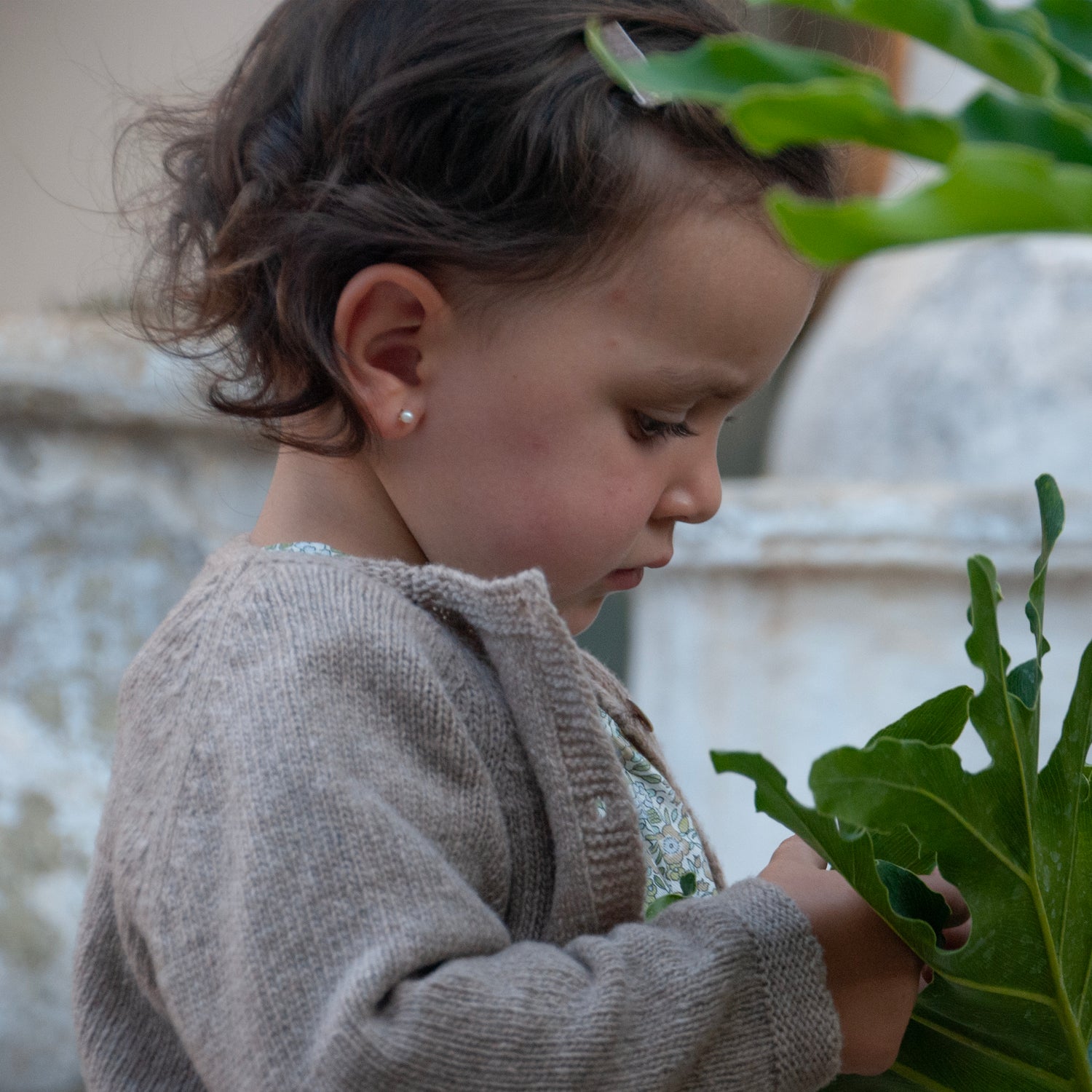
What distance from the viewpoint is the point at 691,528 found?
208cm

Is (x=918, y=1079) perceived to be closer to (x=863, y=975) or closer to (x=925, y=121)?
A: (x=863, y=975)

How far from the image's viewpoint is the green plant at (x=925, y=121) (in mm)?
295

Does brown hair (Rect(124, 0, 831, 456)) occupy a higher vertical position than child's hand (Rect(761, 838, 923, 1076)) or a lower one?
higher

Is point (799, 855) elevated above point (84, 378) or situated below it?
above

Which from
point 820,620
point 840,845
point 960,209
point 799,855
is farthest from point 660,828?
point 820,620

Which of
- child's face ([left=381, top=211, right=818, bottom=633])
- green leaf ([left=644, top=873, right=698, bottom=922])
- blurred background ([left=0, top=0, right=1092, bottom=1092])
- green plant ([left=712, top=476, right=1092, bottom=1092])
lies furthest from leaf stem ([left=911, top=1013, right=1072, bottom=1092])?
blurred background ([left=0, top=0, right=1092, bottom=1092])

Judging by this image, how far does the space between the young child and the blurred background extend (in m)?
0.56

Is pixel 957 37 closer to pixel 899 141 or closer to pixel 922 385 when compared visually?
pixel 899 141

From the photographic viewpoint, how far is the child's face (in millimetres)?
727

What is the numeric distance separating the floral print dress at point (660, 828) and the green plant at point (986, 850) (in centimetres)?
14

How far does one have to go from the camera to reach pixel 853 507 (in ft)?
6.37

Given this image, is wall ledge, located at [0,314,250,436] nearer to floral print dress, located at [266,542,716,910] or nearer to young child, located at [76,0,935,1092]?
young child, located at [76,0,935,1092]

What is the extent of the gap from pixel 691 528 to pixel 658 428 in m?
1.34

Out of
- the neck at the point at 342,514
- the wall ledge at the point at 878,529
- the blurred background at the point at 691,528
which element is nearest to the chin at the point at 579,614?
the neck at the point at 342,514
